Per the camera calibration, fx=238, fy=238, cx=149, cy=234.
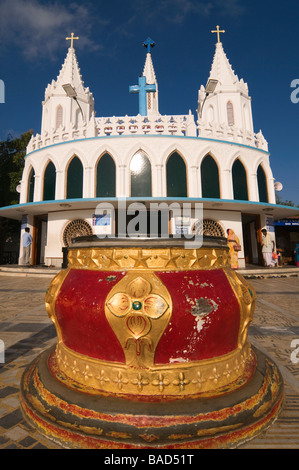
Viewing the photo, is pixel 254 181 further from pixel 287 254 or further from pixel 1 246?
pixel 1 246

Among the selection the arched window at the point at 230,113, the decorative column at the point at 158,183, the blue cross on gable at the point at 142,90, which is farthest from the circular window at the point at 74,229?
the arched window at the point at 230,113

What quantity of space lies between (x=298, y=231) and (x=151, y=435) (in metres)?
21.3

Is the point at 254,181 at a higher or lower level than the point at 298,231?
higher

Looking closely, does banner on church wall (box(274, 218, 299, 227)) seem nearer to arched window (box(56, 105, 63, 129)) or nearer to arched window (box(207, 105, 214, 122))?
arched window (box(207, 105, 214, 122))

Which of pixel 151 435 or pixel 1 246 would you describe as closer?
pixel 151 435

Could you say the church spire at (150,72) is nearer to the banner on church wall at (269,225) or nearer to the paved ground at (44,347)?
the banner on church wall at (269,225)

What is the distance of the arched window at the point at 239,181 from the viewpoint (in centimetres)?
1370

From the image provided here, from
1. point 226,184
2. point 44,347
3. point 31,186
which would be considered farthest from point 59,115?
point 44,347

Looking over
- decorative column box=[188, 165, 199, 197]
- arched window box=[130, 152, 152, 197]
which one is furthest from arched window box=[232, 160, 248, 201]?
arched window box=[130, 152, 152, 197]

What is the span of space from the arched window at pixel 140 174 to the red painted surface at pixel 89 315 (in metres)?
11.5

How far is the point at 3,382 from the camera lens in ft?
6.57

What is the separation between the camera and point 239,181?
13867mm

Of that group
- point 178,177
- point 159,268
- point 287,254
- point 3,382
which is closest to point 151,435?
point 159,268

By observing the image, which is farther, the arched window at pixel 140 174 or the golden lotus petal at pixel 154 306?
the arched window at pixel 140 174
